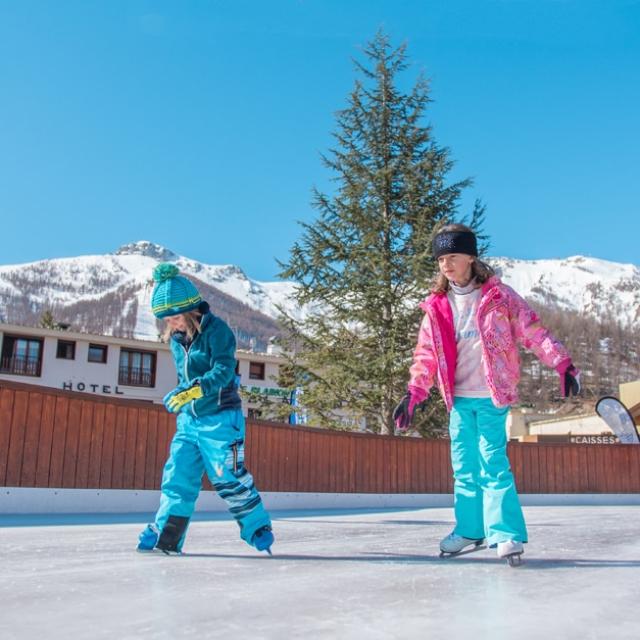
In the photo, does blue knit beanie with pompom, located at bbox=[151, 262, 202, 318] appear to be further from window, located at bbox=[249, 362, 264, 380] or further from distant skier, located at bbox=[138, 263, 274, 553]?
window, located at bbox=[249, 362, 264, 380]

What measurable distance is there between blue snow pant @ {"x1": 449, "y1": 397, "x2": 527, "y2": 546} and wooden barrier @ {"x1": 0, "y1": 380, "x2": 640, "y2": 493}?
13.8 feet

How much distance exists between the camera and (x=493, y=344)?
10.0 feet

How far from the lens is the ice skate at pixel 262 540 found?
9.75 ft

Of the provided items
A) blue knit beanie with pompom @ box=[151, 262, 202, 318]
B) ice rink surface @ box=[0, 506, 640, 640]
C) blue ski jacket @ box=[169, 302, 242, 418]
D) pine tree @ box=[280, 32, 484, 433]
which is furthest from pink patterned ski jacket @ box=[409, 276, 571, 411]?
pine tree @ box=[280, 32, 484, 433]

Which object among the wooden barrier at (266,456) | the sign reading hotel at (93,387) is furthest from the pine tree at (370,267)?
the sign reading hotel at (93,387)

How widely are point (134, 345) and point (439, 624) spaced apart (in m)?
34.9

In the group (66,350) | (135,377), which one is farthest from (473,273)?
(135,377)

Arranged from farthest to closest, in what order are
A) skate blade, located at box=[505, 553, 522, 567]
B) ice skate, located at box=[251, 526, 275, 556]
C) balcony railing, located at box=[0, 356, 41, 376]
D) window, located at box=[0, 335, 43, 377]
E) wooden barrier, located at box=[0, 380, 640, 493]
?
1. window, located at box=[0, 335, 43, 377]
2. balcony railing, located at box=[0, 356, 41, 376]
3. wooden barrier, located at box=[0, 380, 640, 493]
4. ice skate, located at box=[251, 526, 275, 556]
5. skate blade, located at box=[505, 553, 522, 567]

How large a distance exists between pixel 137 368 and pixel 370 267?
78.9ft

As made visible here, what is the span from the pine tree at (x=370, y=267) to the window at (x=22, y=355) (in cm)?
2284

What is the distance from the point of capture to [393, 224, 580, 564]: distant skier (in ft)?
9.64

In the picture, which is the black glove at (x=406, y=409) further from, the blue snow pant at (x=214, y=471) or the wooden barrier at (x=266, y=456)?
the wooden barrier at (x=266, y=456)

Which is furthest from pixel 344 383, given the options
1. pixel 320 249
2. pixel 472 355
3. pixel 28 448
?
pixel 472 355

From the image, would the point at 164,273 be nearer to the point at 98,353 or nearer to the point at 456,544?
the point at 456,544
